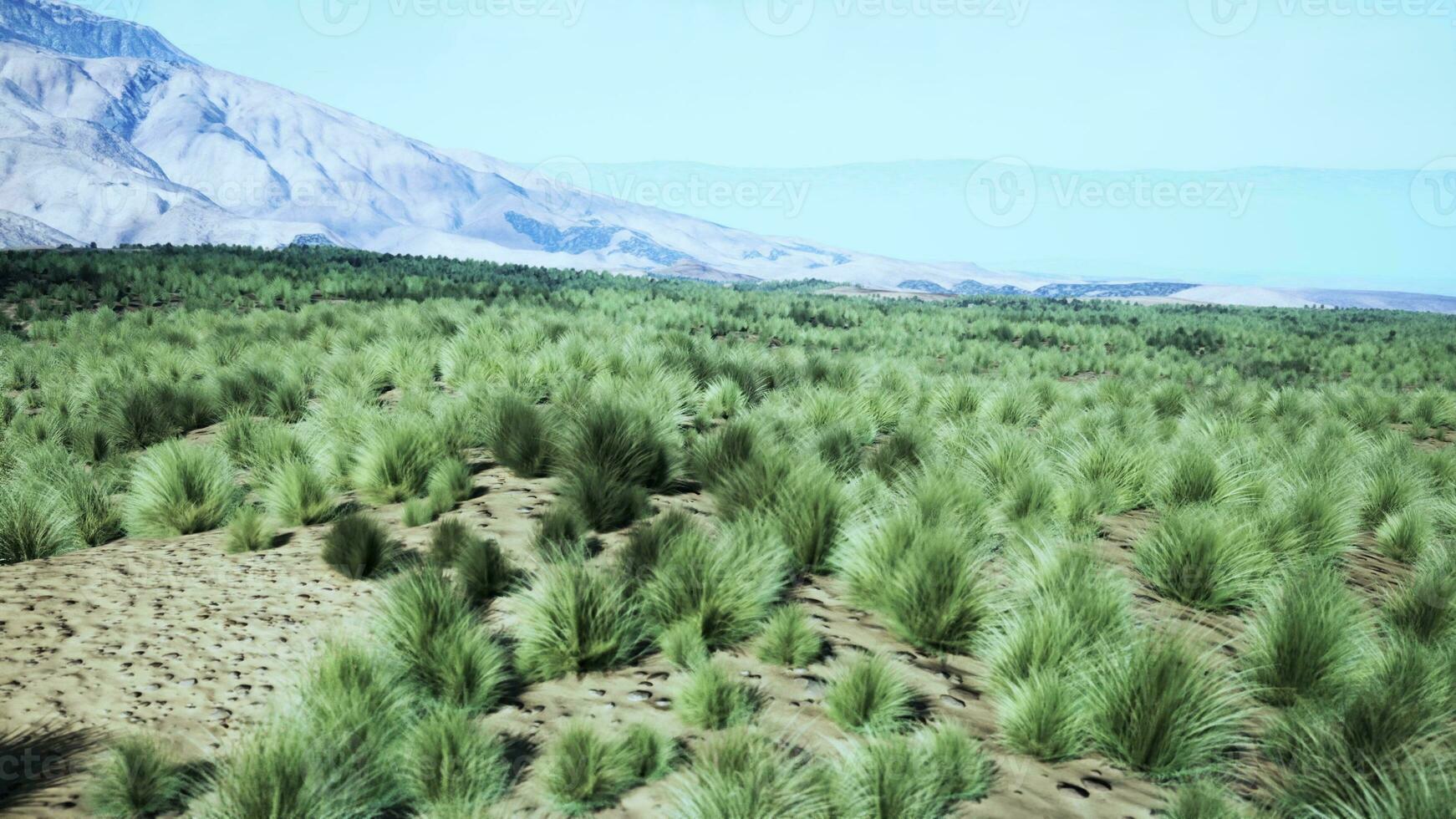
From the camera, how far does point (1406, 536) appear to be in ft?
17.4

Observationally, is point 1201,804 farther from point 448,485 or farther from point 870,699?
point 448,485

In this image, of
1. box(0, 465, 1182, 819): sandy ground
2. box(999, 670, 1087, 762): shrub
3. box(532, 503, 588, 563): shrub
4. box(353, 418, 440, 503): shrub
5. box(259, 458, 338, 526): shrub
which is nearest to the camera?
box(0, 465, 1182, 819): sandy ground

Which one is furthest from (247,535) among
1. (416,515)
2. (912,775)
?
(912,775)

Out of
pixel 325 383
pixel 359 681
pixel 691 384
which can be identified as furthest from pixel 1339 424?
pixel 325 383

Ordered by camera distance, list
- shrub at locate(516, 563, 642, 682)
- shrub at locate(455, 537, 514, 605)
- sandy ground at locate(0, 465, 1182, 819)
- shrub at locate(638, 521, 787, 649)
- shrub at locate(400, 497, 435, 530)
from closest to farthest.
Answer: sandy ground at locate(0, 465, 1182, 819) < shrub at locate(516, 563, 642, 682) < shrub at locate(638, 521, 787, 649) < shrub at locate(455, 537, 514, 605) < shrub at locate(400, 497, 435, 530)

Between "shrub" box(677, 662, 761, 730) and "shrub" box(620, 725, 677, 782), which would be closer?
"shrub" box(620, 725, 677, 782)

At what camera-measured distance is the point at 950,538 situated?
150 inches

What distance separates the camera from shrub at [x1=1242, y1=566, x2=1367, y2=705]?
3.06 meters

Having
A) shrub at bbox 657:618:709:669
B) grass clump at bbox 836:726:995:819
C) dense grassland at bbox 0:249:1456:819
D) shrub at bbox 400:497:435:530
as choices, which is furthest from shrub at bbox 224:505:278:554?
grass clump at bbox 836:726:995:819

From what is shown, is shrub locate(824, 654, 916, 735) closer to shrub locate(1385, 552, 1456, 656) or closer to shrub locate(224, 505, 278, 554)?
shrub locate(1385, 552, 1456, 656)

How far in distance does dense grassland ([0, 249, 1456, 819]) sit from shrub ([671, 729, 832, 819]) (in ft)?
0.05

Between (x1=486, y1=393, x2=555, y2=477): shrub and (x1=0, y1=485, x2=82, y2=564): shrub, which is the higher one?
(x1=486, y1=393, x2=555, y2=477): shrub

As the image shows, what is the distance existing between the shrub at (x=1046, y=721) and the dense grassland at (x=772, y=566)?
10 millimetres

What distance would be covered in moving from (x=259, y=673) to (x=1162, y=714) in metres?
3.35
